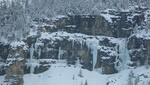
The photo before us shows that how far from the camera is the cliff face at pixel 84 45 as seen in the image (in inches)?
7392

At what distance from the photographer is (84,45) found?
193m

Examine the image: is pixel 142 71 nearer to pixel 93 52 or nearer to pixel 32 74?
pixel 93 52

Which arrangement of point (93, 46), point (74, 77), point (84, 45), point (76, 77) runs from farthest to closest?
point (84, 45) → point (93, 46) → point (76, 77) → point (74, 77)

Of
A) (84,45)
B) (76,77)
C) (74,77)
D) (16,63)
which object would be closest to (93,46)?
(84,45)

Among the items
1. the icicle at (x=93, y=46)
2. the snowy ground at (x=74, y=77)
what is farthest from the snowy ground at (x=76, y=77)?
the icicle at (x=93, y=46)

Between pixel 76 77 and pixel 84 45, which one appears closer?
pixel 76 77

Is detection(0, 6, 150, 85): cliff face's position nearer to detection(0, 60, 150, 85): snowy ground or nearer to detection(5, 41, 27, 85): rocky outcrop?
detection(5, 41, 27, 85): rocky outcrop

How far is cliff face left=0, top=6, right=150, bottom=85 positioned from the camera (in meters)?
188

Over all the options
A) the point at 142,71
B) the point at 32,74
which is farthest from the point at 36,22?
the point at 142,71

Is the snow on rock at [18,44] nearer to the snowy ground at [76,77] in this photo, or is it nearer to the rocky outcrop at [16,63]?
the rocky outcrop at [16,63]

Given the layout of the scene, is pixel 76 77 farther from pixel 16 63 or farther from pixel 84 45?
pixel 16 63

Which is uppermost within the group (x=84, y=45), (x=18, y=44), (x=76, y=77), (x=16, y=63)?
(x=18, y=44)

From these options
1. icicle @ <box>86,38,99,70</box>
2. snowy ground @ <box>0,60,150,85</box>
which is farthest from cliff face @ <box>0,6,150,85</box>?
snowy ground @ <box>0,60,150,85</box>

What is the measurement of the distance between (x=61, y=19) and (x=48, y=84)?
29.2 m
